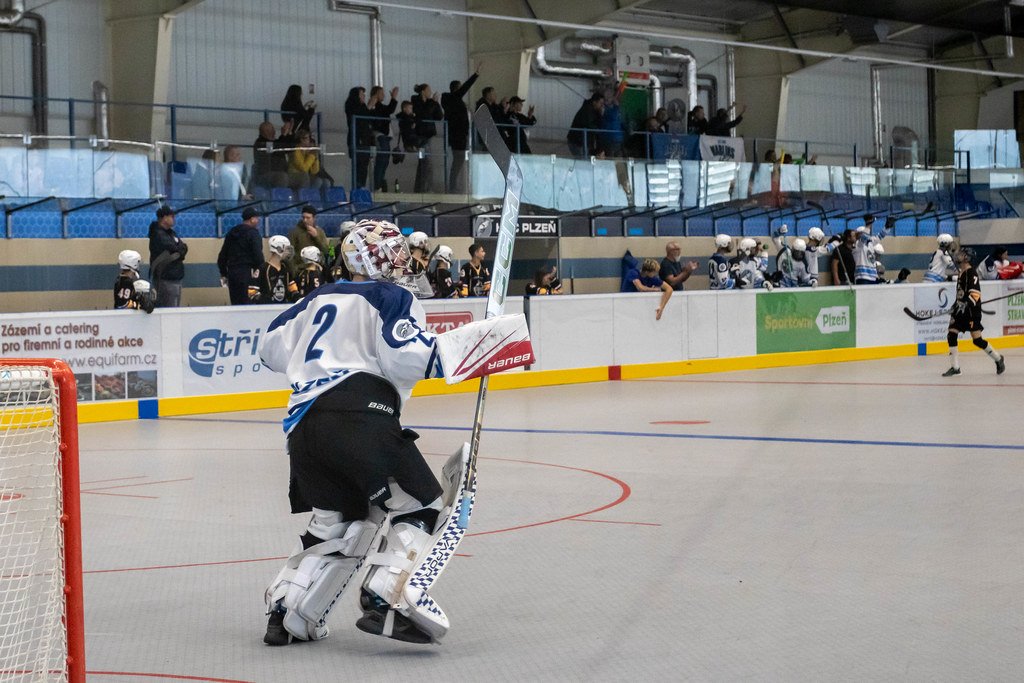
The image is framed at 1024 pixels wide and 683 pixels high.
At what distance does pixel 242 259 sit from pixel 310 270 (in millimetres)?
835

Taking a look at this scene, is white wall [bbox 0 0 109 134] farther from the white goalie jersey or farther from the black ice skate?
the black ice skate

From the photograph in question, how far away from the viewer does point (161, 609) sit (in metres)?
5.84

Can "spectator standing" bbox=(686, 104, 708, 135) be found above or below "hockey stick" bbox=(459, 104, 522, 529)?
above

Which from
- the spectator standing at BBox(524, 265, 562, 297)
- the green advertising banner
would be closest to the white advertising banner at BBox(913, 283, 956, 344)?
the green advertising banner

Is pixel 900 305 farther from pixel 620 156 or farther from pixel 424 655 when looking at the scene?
pixel 424 655

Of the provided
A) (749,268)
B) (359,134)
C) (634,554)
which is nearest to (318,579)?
(634,554)

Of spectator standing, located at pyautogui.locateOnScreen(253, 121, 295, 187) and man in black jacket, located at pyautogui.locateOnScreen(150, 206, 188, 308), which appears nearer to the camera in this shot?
man in black jacket, located at pyautogui.locateOnScreen(150, 206, 188, 308)

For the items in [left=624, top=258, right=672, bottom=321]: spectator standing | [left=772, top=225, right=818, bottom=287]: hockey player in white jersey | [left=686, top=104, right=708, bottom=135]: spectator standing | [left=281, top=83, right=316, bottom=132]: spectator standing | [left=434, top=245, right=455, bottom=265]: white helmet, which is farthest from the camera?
[left=686, top=104, right=708, bottom=135]: spectator standing

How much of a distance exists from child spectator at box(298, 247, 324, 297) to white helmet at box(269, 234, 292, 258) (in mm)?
304

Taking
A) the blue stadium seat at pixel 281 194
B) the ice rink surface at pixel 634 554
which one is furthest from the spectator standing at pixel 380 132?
the ice rink surface at pixel 634 554

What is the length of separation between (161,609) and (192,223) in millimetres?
14223

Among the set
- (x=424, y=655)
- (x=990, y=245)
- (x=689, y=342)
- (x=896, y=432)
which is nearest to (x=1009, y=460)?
(x=896, y=432)

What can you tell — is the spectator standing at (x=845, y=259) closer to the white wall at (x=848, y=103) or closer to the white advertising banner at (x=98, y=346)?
the white wall at (x=848, y=103)

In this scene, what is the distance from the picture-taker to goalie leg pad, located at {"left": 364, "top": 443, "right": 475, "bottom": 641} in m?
5.08
